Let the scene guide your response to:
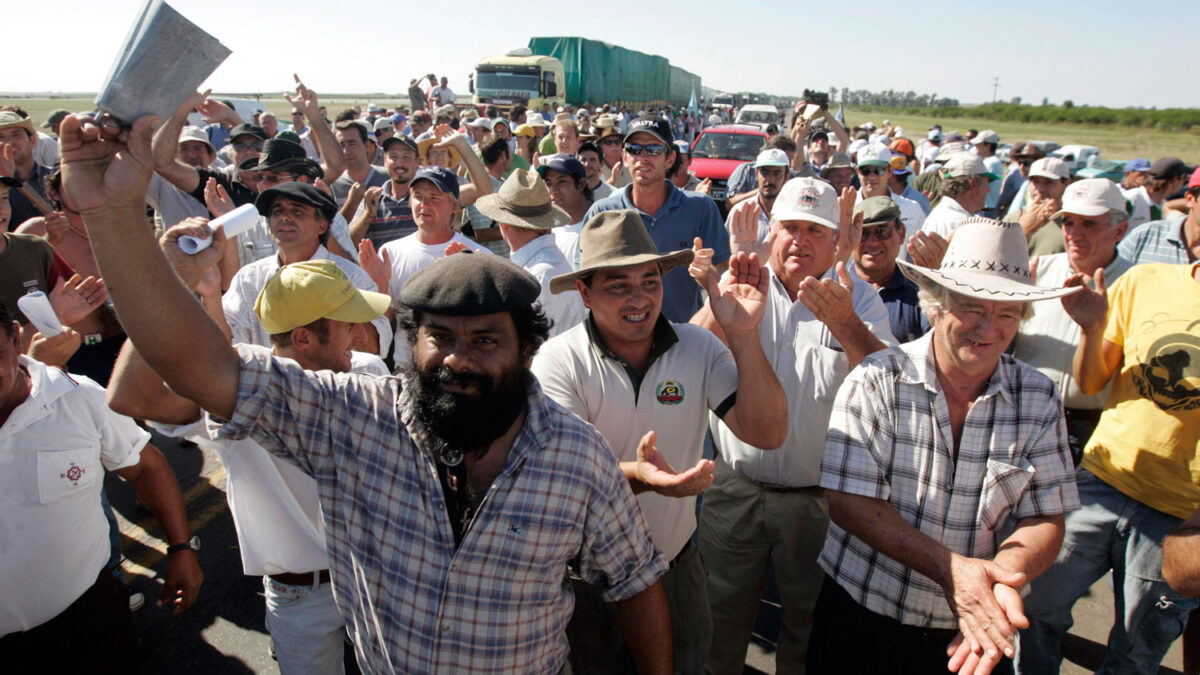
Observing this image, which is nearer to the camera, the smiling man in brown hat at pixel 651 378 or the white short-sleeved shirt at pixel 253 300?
the smiling man in brown hat at pixel 651 378

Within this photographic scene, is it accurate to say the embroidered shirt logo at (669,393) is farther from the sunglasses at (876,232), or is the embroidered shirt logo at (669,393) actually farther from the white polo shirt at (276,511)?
the sunglasses at (876,232)

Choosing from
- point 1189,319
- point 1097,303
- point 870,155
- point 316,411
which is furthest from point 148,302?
point 870,155

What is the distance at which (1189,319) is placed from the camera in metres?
2.59

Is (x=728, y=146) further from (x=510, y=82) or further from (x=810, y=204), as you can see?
(x=510, y=82)

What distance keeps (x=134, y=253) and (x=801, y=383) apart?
2344 mm

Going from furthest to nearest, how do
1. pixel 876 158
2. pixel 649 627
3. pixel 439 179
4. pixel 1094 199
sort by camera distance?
pixel 876 158, pixel 439 179, pixel 1094 199, pixel 649 627

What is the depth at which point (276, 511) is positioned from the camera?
2297mm

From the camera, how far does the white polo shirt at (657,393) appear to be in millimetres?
2303

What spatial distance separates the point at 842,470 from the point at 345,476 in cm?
152

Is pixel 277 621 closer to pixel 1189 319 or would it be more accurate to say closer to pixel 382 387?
pixel 382 387

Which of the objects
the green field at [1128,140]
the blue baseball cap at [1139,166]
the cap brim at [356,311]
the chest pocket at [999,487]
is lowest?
the chest pocket at [999,487]

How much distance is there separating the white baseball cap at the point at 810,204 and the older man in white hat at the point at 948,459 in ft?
2.95

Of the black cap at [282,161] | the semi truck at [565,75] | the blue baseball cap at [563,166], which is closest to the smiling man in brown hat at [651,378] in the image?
the blue baseball cap at [563,166]

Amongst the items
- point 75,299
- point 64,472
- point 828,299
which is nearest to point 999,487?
point 828,299
